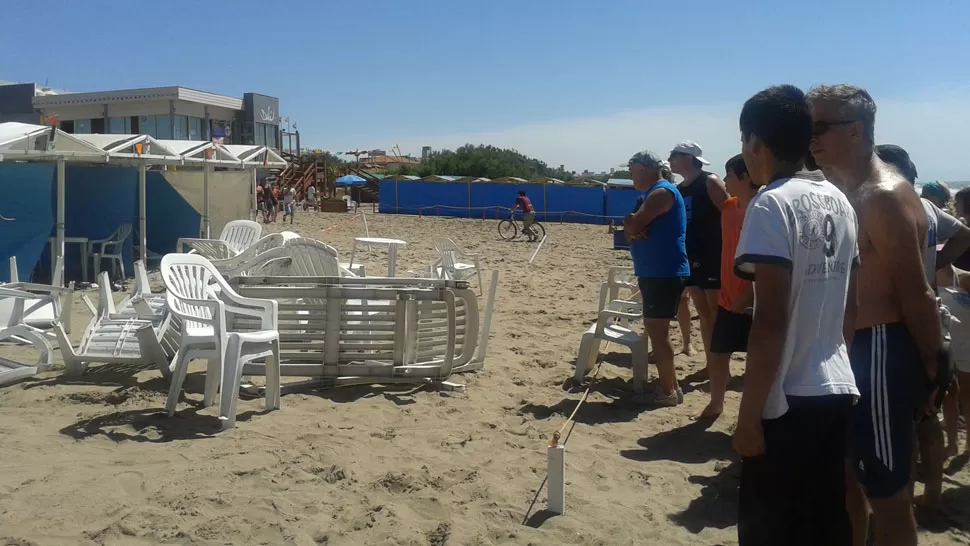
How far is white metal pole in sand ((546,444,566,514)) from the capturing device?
3.14m

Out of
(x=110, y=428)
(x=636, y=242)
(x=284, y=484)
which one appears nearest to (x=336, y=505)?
(x=284, y=484)

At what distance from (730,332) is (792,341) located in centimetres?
217

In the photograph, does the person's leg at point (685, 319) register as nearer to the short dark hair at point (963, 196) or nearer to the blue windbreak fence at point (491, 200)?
the short dark hair at point (963, 196)

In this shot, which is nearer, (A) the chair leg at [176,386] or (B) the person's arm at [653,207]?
(A) the chair leg at [176,386]

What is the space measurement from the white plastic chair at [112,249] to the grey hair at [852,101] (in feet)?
34.8

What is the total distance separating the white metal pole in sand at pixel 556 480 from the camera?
314 cm

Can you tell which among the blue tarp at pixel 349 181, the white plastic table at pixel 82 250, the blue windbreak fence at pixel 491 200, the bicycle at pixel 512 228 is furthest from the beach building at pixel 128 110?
the white plastic table at pixel 82 250

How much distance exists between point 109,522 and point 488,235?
1976 cm

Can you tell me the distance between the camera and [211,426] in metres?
4.29

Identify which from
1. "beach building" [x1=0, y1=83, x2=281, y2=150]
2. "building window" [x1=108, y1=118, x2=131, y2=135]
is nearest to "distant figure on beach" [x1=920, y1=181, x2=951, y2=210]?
"beach building" [x1=0, y1=83, x2=281, y2=150]

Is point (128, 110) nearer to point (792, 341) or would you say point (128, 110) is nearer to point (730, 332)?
point (730, 332)

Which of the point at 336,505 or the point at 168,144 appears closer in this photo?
the point at 336,505

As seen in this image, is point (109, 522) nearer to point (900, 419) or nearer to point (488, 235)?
point (900, 419)

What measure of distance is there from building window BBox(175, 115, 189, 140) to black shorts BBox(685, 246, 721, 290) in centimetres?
3195
